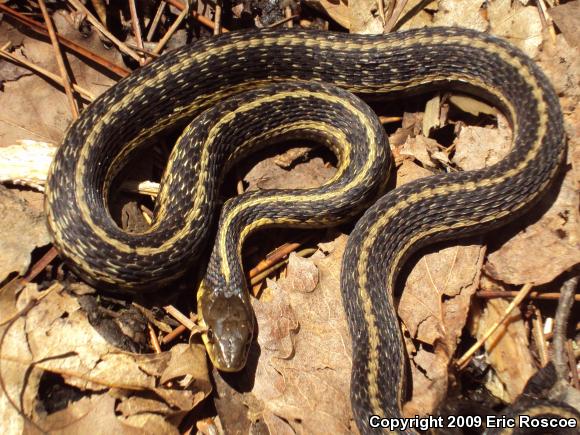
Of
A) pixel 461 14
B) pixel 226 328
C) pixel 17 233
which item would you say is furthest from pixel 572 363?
pixel 17 233

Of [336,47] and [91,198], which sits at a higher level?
[336,47]

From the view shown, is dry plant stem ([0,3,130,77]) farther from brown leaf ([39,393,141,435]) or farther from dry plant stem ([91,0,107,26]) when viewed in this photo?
brown leaf ([39,393,141,435])

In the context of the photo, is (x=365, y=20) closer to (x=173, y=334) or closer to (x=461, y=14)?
(x=461, y=14)

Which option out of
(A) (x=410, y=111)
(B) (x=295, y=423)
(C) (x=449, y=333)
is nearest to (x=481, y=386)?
(C) (x=449, y=333)

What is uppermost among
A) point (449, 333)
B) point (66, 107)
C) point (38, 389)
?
point (66, 107)

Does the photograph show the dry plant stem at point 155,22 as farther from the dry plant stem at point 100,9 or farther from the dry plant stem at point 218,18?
the dry plant stem at point 218,18

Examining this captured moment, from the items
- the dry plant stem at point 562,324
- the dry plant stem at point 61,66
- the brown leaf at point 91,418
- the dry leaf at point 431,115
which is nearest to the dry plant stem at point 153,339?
the brown leaf at point 91,418

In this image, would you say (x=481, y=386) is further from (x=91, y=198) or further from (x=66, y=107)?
(x=66, y=107)
